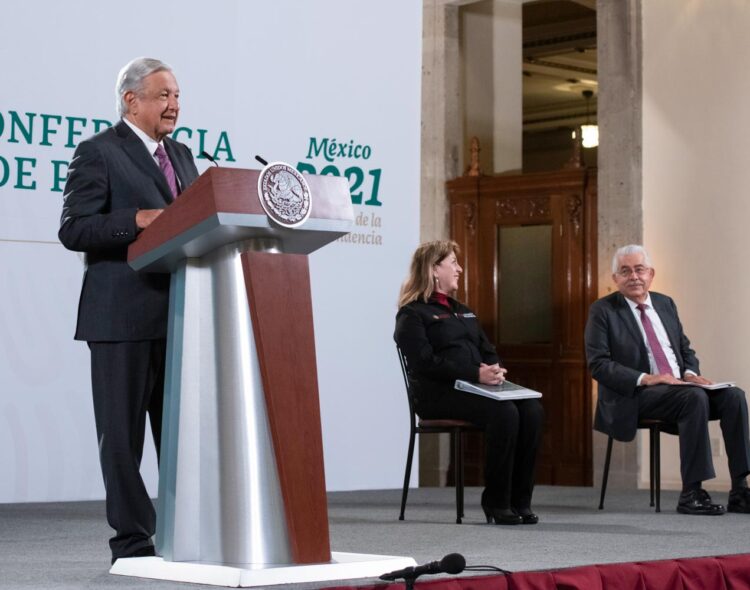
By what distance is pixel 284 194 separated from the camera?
2596 mm

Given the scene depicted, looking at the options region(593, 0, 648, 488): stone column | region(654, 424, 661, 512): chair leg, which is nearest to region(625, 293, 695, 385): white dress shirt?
region(654, 424, 661, 512): chair leg

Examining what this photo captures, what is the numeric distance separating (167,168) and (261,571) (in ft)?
3.67

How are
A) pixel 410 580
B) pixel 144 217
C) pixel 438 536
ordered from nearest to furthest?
pixel 410 580
pixel 144 217
pixel 438 536

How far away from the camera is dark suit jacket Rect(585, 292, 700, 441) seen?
540cm

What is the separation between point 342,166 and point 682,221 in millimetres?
2209

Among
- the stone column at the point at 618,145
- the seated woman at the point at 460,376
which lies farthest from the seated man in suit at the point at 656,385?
the stone column at the point at 618,145

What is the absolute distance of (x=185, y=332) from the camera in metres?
2.74

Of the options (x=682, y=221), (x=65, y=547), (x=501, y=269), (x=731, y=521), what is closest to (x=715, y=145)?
(x=682, y=221)

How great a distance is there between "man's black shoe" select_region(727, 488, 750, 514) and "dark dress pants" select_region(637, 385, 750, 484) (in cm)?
9

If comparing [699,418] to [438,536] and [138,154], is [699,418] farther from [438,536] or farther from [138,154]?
[138,154]

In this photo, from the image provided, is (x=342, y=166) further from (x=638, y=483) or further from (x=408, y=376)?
(x=638, y=483)

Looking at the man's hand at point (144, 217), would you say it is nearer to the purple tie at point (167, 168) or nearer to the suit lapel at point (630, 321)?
the purple tie at point (167, 168)

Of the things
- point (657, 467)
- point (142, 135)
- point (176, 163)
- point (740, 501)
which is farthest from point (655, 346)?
point (142, 135)

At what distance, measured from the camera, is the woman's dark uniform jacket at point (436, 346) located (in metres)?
4.86
